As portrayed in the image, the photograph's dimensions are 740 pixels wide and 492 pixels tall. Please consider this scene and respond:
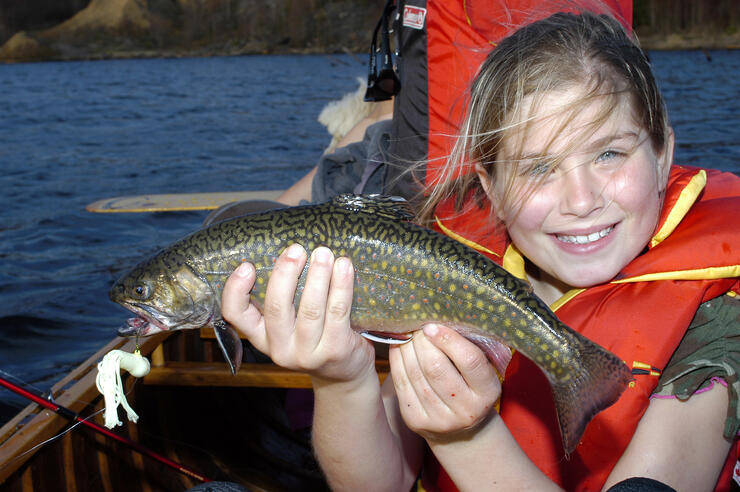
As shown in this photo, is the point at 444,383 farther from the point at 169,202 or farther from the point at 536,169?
the point at 169,202

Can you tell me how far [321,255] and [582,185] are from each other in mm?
1034

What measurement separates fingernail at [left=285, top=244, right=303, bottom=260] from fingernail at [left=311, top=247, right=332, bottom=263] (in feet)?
0.18

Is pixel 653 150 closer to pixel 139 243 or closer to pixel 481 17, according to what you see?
pixel 481 17

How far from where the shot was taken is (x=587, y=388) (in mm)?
2100

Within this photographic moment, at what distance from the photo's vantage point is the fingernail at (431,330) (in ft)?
7.28

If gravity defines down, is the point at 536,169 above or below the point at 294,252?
above

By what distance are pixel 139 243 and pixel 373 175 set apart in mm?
6717

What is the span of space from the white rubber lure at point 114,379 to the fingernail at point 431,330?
43.4 inches

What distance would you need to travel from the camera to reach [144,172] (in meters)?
16.8

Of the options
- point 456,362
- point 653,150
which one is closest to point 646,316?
point 653,150

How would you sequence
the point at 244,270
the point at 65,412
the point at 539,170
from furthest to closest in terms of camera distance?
the point at 65,412
the point at 539,170
the point at 244,270

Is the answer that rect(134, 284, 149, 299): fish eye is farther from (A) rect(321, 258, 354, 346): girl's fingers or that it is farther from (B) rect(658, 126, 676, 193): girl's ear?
(B) rect(658, 126, 676, 193): girl's ear

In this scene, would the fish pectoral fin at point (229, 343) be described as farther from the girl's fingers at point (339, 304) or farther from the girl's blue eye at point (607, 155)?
the girl's blue eye at point (607, 155)

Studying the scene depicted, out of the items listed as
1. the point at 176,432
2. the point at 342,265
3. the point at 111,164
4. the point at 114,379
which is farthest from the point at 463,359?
the point at 111,164
